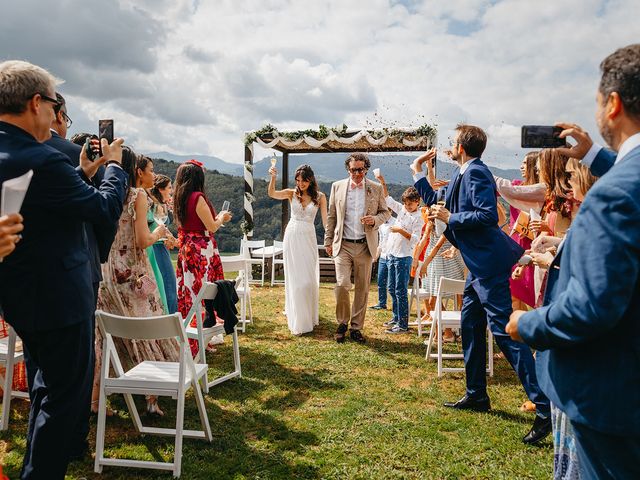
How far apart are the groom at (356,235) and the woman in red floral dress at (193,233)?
1.68 metres

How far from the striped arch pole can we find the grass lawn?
7905 millimetres

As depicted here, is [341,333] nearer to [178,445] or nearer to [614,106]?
[178,445]

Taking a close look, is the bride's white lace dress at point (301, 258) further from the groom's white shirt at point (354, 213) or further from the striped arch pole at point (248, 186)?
the striped arch pole at point (248, 186)

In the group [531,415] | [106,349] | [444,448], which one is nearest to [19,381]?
[106,349]

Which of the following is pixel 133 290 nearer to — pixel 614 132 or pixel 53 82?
pixel 53 82

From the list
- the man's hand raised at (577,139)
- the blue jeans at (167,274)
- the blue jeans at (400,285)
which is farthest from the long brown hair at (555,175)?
the blue jeans at (167,274)

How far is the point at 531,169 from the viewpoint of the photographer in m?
4.98

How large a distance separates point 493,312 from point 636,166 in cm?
257

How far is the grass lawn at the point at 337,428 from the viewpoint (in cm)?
325

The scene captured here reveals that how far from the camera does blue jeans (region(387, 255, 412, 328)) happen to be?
24.0ft

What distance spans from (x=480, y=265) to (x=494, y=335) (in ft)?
1.80

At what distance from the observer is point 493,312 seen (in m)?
3.81

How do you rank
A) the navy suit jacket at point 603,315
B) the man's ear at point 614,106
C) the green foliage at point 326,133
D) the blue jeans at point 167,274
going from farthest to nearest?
1. the green foliage at point 326,133
2. the blue jeans at point 167,274
3. the man's ear at point 614,106
4. the navy suit jacket at point 603,315

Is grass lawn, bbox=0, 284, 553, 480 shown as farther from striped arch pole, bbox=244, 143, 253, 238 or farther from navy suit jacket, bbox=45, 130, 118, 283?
striped arch pole, bbox=244, 143, 253, 238
